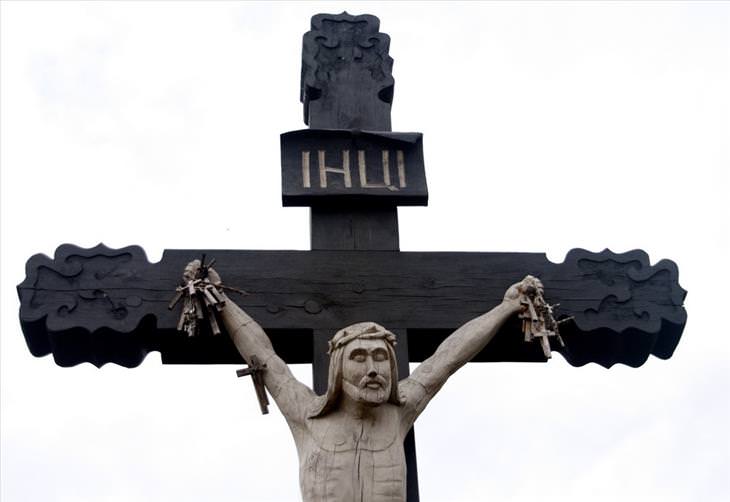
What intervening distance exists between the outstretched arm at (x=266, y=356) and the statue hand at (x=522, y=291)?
0.97 metres

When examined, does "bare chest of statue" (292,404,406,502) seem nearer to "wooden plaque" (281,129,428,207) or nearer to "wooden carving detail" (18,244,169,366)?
"wooden carving detail" (18,244,169,366)

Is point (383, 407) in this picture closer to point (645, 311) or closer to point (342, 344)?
point (342, 344)

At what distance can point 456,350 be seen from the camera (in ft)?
17.1

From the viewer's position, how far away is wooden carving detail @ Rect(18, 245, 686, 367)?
5.26 meters

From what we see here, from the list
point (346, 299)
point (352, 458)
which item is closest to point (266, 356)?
point (346, 299)

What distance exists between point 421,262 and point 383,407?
3.12ft

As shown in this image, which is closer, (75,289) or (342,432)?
(342,432)

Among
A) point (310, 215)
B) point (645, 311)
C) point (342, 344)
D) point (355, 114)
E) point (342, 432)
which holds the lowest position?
point (342, 432)

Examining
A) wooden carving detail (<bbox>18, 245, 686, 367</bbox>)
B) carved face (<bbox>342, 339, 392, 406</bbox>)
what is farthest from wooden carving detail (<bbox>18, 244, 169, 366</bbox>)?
carved face (<bbox>342, 339, 392, 406</bbox>)

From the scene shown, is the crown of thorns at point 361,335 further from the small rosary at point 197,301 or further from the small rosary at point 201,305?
the small rosary at point 197,301

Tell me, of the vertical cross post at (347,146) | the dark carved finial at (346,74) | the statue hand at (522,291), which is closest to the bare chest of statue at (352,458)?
the vertical cross post at (347,146)

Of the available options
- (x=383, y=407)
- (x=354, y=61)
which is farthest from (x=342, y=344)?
(x=354, y=61)

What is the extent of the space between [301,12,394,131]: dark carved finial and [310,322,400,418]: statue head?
1.54 m

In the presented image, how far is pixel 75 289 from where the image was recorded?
208 inches
